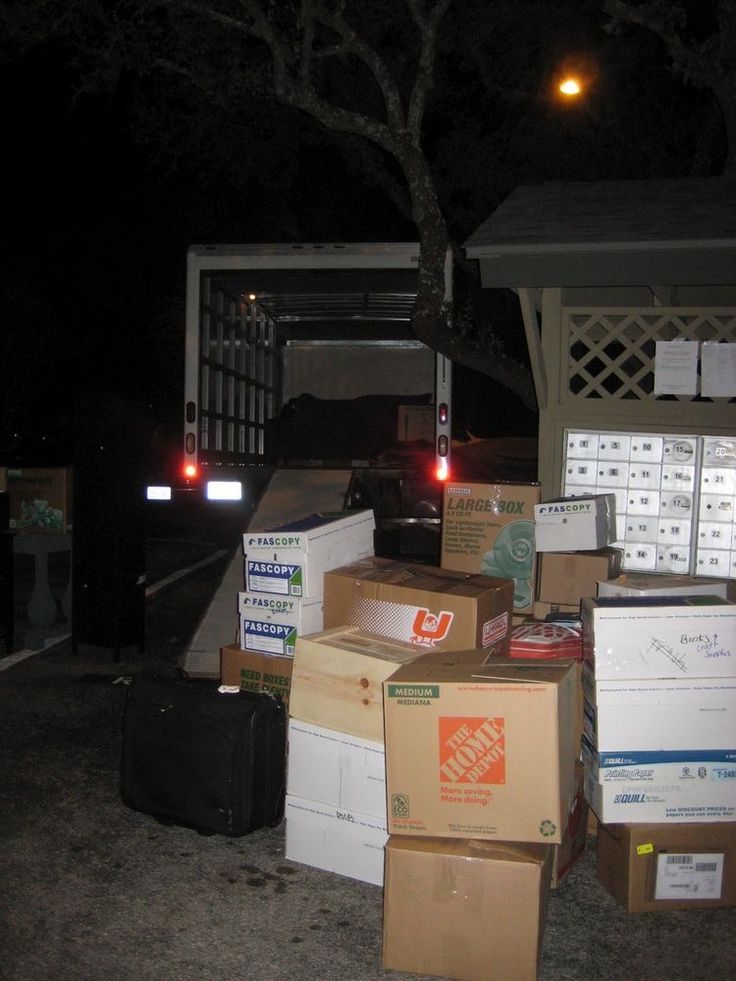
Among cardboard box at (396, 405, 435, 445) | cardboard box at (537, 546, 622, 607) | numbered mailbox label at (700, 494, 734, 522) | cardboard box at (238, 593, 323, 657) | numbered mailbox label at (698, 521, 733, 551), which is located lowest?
cardboard box at (238, 593, 323, 657)

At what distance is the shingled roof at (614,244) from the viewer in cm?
473

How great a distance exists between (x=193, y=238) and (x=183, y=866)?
669 inches

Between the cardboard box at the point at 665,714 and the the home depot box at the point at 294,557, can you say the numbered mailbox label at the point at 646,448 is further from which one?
the cardboard box at the point at 665,714

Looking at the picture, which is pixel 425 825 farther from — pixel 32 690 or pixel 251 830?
pixel 32 690

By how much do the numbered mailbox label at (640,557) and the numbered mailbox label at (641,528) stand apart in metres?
0.03

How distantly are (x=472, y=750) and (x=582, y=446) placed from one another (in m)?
2.47

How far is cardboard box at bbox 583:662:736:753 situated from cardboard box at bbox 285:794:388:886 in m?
0.94

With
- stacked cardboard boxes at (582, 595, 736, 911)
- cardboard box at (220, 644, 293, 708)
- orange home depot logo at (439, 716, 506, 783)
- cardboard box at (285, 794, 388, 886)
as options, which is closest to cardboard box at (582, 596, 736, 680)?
stacked cardboard boxes at (582, 595, 736, 911)

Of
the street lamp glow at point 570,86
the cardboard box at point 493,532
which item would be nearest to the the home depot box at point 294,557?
the cardboard box at point 493,532

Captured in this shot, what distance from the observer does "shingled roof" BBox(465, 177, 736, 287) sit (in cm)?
473

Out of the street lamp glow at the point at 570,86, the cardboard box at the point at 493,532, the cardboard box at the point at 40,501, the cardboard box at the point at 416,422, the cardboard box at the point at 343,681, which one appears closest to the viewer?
the cardboard box at the point at 343,681

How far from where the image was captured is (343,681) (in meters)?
3.58

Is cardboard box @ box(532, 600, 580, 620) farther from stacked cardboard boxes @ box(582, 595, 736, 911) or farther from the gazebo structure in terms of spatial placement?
stacked cardboard boxes @ box(582, 595, 736, 911)

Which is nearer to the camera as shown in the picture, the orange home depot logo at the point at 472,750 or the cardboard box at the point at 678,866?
the orange home depot logo at the point at 472,750
